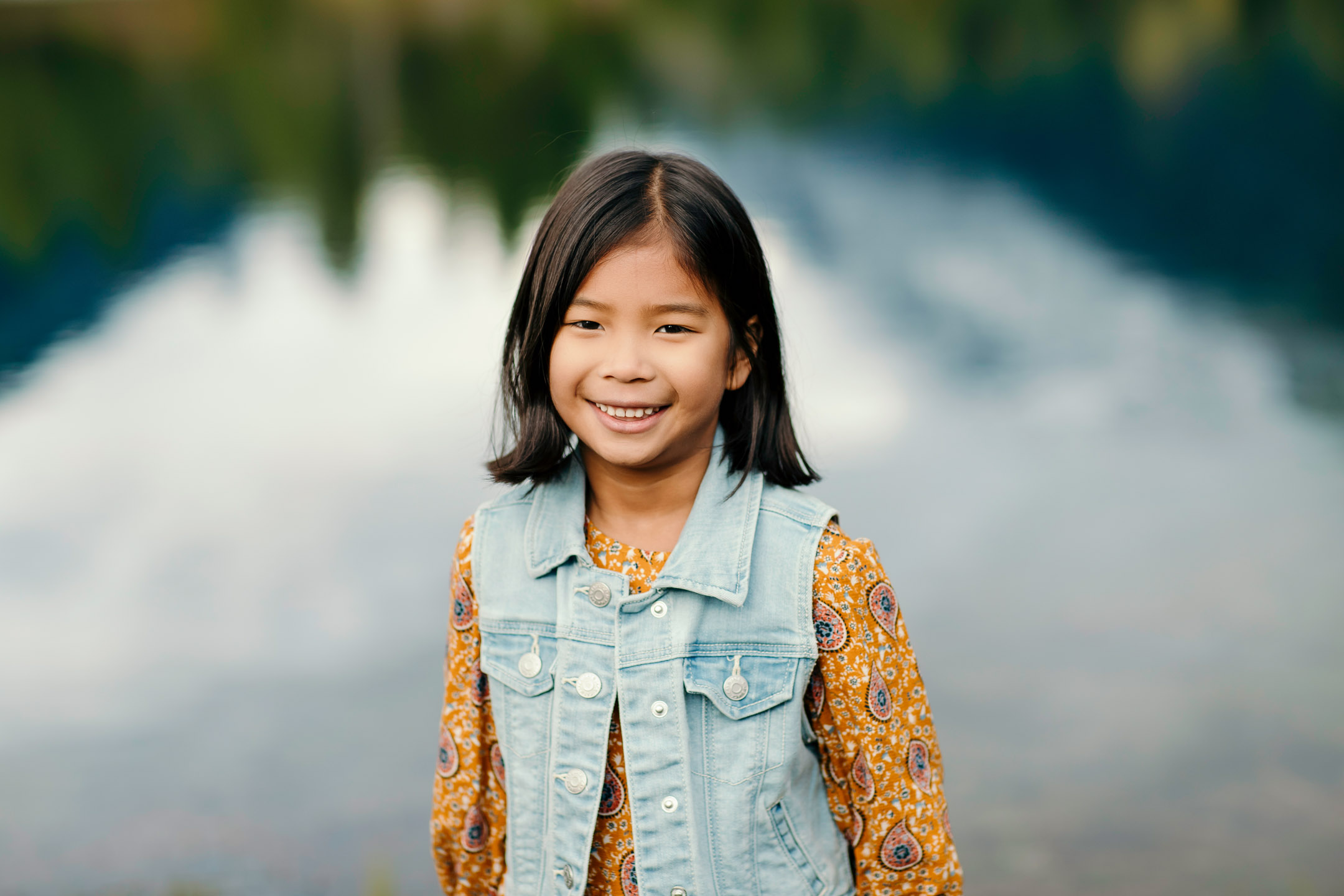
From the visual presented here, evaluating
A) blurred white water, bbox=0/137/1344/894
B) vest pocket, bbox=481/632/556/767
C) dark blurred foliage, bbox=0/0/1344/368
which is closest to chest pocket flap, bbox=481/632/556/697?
vest pocket, bbox=481/632/556/767

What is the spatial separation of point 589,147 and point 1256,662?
711 cm

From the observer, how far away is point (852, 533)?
4.00 metres

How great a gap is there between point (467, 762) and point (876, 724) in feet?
1.74

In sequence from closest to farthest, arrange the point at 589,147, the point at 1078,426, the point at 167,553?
1. the point at 167,553
2. the point at 1078,426
3. the point at 589,147

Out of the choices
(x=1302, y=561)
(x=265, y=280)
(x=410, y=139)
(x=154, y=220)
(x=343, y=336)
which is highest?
(x=410, y=139)

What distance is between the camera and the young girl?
55.2 inches

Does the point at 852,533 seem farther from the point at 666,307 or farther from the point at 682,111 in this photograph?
the point at 682,111

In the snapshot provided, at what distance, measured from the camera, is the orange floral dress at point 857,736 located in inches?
55.7

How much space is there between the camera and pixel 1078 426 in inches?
193

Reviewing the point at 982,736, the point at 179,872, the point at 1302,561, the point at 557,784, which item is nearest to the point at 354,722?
the point at 179,872

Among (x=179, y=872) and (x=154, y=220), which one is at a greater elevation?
(x=154, y=220)

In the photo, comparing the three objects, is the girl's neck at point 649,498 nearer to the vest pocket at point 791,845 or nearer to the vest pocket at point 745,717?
the vest pocket at point 745,717

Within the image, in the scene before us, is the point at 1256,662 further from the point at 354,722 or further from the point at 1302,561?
the point at 354,722

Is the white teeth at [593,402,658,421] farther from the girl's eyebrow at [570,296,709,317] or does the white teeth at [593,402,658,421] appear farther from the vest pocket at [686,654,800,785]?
the vest pocket at [686,654,800,785]
